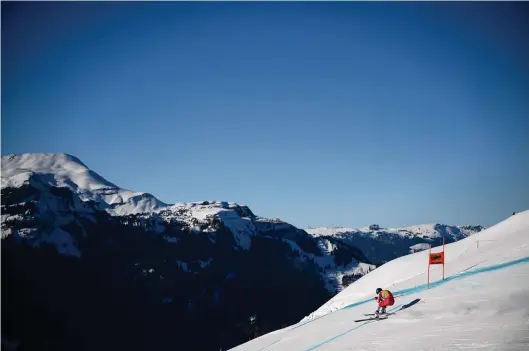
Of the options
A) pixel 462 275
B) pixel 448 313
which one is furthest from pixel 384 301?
pixel 462 275

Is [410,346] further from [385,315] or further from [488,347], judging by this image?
[385,315]

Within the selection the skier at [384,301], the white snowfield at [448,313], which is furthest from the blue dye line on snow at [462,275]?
the skier at [384,301]

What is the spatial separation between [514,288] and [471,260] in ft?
37.3

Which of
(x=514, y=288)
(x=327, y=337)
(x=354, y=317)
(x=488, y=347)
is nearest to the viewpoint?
(x=488, y=347)

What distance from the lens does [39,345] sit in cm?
19725

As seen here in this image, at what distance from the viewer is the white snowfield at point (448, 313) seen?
16.0 meters

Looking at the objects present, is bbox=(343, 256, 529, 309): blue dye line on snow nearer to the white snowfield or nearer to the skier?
the white snowfield

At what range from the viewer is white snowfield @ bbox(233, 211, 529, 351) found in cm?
1600

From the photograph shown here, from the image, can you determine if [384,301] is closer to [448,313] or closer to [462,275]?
[448,313]

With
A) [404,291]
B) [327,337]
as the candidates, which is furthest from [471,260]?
[327,337]

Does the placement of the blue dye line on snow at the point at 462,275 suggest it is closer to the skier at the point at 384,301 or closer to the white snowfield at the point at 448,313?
the white snowfield at the point at 448,313

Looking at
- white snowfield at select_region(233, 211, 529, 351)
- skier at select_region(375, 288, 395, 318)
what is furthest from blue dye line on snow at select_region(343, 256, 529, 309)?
skier at select_region(375, 288, 395, 318)

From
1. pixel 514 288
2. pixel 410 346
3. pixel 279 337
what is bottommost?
pixel 279 337

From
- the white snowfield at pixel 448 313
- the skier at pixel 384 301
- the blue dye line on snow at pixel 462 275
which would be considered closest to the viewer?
the white snowfield at pixel 448 313
